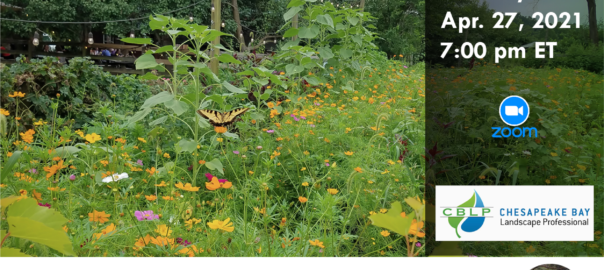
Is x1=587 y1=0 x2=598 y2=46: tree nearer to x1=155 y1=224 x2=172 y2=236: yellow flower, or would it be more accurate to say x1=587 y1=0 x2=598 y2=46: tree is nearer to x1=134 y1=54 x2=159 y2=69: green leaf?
x1=155 y1=224 x2=172 y2=236: yellow flower

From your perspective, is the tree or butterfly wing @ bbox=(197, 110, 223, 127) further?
butterfly wing @ bbox=(197, 110, 223, 127)

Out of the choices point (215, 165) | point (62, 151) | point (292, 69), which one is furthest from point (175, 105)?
point (292, 69)

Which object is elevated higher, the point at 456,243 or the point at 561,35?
the point at 561,35

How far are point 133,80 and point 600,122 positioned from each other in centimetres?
312

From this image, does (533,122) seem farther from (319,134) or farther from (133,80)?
(133,80)

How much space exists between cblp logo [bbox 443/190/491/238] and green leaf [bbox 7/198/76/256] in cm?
73

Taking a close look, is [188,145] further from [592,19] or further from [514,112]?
[592,19]

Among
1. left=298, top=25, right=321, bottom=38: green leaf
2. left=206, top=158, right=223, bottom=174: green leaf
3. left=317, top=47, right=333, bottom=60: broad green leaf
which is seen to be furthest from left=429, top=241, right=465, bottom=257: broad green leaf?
left=317, top=47, right=333, bottom=60: broad green leaf

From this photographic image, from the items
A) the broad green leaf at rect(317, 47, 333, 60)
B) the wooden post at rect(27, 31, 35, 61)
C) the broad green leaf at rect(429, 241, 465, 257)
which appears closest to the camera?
the broad green leaf at rect(429, 241, 465, 257)

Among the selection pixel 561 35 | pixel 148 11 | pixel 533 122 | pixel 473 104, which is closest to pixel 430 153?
pixel 561 35

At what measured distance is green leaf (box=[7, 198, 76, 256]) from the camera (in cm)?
69

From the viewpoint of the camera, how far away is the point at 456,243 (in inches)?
32.5

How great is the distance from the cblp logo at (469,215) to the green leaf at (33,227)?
2.38 ft

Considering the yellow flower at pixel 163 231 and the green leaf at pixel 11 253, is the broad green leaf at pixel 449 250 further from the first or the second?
the green leaf at pixel 11 253
